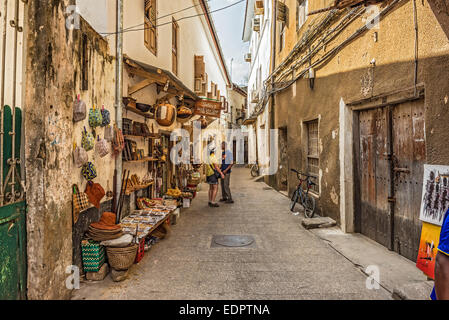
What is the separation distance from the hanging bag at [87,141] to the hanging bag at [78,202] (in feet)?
1.86

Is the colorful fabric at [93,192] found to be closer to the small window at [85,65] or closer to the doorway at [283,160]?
the small window at [85,65]

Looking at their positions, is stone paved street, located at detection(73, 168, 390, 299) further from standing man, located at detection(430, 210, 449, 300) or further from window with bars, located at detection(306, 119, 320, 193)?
window with bars, located at detection(306, 119, 320, 193)

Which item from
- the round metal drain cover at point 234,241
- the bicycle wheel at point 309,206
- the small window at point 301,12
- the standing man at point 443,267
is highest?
the small window at point 301,12

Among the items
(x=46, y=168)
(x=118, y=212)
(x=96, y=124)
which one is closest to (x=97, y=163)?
(x=96, y=124)

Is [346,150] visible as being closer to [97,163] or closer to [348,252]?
[348,252]

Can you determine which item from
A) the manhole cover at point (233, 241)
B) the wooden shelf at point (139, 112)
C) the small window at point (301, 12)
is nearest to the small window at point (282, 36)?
the small window at point (301, 12)

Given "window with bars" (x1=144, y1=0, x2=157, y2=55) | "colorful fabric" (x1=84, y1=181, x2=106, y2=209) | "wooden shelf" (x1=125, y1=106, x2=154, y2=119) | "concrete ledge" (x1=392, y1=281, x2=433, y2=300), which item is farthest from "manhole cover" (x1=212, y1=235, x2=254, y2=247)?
"window with bars" (x1=144, y1=0, x2=157, y2=55)

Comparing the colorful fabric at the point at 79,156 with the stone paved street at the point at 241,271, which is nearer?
the stone paved street at the point at 241,271

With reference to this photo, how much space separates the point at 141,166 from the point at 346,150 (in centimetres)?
450

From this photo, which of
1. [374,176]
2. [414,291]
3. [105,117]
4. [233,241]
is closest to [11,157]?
[105,117]

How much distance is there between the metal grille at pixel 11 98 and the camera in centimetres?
261

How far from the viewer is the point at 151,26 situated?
23.4 feet

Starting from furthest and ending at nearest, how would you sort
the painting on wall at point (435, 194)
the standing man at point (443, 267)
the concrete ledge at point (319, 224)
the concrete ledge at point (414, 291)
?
the concrete ledge at point (319, 224) → the painting on wall at point (435, 194) → the concrete ledge at point (414, 291) → the standing man at point (443, 267)

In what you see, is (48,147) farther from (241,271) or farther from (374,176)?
(374,176)
